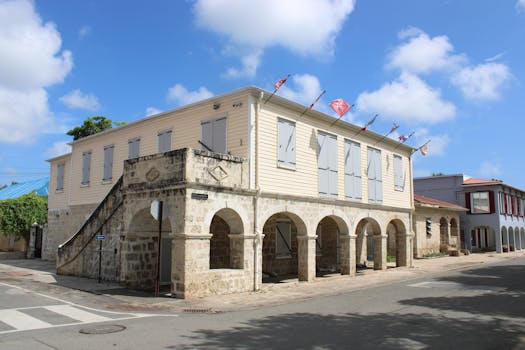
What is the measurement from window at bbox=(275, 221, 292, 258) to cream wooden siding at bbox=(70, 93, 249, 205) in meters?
5.14

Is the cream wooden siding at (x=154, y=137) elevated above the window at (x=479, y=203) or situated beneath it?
elevated above

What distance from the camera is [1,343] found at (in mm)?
6664

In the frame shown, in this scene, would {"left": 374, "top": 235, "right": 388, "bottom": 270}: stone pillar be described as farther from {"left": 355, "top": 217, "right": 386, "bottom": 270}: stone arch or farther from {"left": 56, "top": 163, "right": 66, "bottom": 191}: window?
{"left": 56, "top": 163, "right": 66, "bottom": 191}: window

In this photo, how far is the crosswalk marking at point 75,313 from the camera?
8805 millimetres

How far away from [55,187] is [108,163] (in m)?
6.48

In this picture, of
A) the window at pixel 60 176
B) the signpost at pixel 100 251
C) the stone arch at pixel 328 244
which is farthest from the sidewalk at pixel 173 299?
the window at pixel 60 176

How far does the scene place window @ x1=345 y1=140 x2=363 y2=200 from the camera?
18.6m

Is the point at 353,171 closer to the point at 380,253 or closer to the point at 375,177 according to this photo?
the point at 375,177

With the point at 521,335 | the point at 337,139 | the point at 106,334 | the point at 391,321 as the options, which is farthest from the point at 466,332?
the point at 337,139

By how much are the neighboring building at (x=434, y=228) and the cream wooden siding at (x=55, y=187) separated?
20.7 metres

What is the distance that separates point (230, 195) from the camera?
520 inches

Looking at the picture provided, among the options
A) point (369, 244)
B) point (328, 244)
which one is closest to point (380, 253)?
point (328, 244)

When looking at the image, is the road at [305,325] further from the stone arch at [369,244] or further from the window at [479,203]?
the window at [479,203]

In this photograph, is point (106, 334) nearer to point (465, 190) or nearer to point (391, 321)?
point (391, 321)
